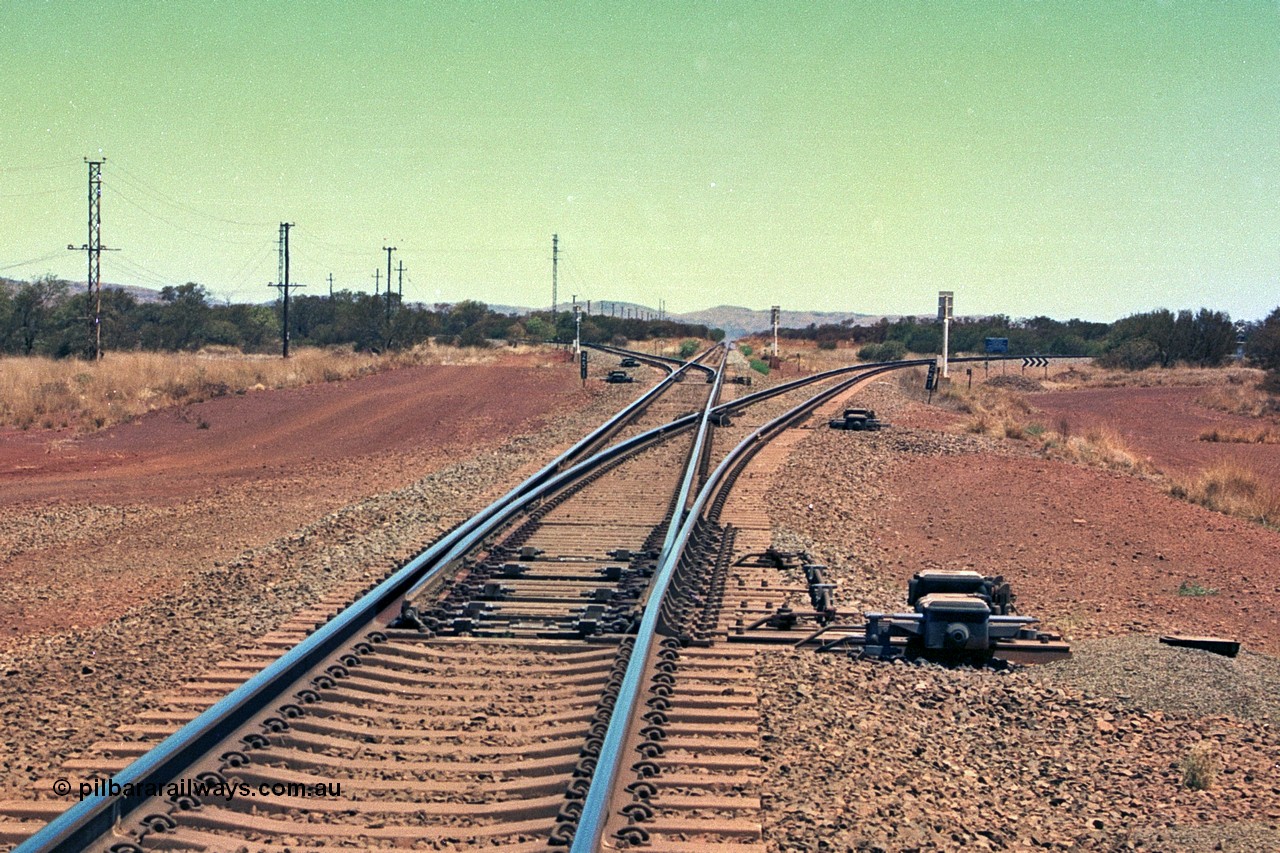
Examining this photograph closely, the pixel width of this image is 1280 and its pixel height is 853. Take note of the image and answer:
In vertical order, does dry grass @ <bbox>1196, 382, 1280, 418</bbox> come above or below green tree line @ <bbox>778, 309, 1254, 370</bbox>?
below

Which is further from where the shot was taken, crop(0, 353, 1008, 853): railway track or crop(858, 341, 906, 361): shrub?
crop(858, 341, 906, 361): shrub

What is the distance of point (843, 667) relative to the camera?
752 cm

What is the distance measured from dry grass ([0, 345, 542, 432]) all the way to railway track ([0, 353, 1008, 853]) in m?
21.2

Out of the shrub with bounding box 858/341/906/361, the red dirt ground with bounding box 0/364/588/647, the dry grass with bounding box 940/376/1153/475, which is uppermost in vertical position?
the shrub with bounding box 858/341/906/361

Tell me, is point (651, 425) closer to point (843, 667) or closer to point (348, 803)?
point (843, 667)

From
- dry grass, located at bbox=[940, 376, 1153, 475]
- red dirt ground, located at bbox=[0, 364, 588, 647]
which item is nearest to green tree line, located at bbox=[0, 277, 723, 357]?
red dirt ground, located at bbox=[0, 364, 588, 647]

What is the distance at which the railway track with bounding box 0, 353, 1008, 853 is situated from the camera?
193 inches

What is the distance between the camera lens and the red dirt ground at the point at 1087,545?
10328 millimetres

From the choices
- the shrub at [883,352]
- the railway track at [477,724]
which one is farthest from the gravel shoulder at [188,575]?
the shrub at [883,352]

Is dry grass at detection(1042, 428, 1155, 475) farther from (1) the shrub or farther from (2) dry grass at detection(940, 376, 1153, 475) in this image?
(1) the shrub

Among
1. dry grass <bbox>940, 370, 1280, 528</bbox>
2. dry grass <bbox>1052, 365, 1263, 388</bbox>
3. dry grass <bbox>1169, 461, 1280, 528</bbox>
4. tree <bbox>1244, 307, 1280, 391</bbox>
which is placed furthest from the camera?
dry grass <bbox>1052, 365, 1263, 388</bbox>

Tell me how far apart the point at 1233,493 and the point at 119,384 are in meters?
27.1

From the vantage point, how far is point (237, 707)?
231 inches

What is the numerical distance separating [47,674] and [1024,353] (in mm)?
102521
